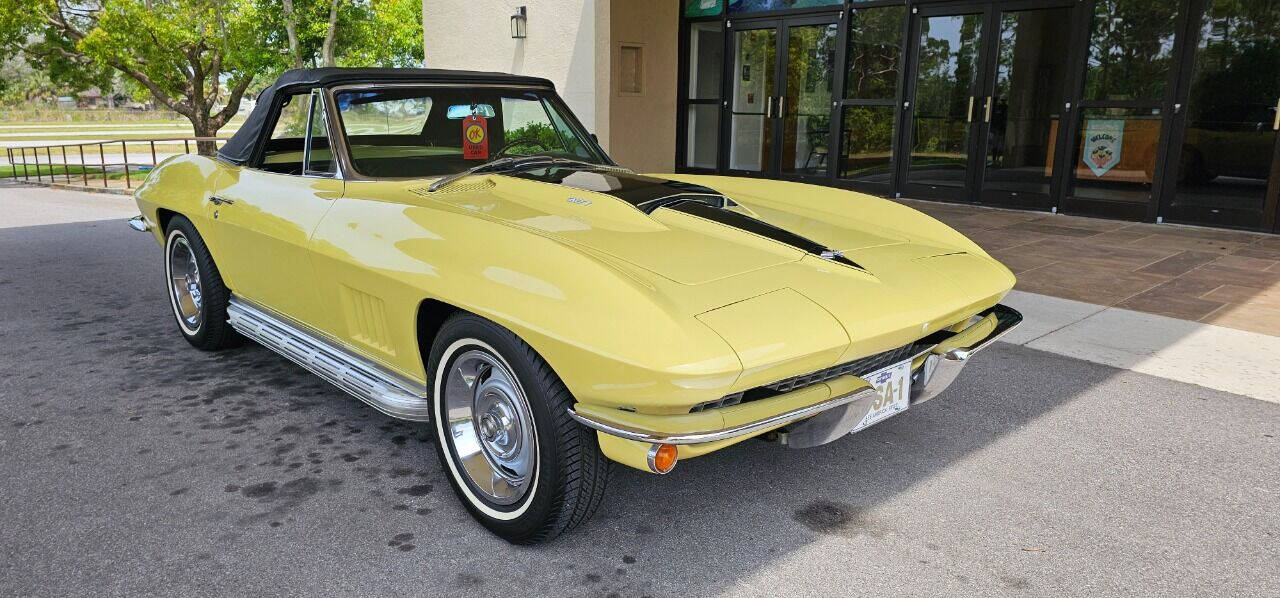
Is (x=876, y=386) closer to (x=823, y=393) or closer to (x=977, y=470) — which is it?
(x=823, y=393)

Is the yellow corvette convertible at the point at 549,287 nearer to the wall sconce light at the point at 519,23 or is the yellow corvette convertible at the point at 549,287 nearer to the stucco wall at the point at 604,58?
the stucco wall at the point at 604,58

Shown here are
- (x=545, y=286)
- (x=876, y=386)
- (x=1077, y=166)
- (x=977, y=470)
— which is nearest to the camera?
(x=545, y=286)

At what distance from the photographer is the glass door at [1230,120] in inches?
328

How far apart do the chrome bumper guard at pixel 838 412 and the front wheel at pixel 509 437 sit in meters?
0.12

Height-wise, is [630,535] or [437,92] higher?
[437,92]

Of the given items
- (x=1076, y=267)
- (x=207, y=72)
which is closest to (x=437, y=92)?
(x=1076, y=267)

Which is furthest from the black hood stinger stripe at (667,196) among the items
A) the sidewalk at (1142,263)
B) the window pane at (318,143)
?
the sidewalk at (1142,263)

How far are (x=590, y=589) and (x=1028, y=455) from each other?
75.2 inches

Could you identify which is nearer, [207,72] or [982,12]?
[982,12]

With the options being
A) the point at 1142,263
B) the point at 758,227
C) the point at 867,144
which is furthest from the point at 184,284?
the point at 867,144

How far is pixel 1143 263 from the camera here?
7.16 m

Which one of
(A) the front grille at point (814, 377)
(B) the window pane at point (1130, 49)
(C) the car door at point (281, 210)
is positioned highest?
(B) the window pane at point (1130, 49)

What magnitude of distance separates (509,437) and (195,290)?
294cm

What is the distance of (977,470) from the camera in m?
3.14
